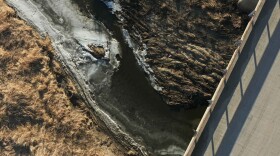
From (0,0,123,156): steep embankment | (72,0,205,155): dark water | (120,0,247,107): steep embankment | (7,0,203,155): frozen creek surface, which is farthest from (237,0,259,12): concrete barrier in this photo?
(0,0,123,156): steep embankment

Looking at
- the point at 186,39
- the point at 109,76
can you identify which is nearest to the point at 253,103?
the point at 186,39

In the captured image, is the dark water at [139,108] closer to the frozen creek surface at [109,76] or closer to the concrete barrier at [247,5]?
the frozen creek surface at [109,76]

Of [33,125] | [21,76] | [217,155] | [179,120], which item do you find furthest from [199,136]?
[21,76]

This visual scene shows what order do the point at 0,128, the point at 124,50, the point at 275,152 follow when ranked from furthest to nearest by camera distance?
1. the point at 124,50
2. the point at 0,128
3. the point at 275,152

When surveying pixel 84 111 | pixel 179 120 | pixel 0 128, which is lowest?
pixel 0 128

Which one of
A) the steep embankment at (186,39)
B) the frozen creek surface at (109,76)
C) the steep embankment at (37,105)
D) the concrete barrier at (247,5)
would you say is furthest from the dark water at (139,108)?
the concrete barrier at (247,5)

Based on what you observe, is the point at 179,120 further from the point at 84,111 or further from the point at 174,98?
the point at 84,111

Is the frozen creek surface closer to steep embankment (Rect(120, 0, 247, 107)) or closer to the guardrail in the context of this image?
steep embankment (Rect(120, 0, 247, 107))

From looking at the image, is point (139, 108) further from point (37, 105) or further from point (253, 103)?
point (253, 103)

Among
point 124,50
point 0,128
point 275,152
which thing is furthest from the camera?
point 124,50
